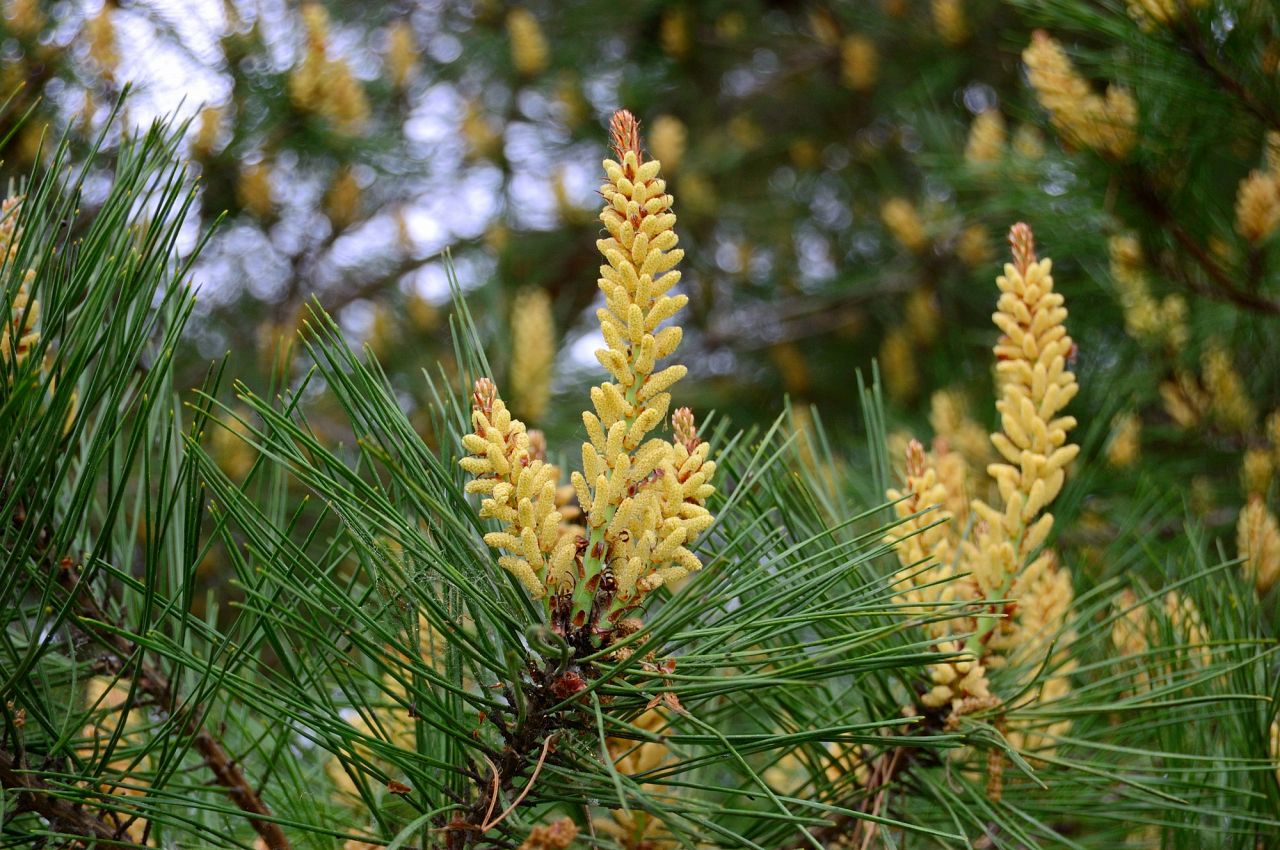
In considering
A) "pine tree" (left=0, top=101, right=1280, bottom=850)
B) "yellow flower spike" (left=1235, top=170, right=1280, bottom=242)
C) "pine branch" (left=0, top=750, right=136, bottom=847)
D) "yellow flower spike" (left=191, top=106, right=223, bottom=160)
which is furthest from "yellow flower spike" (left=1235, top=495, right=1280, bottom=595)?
"yellow flower spike" (left=191, top=106, right=223, bottom=160)

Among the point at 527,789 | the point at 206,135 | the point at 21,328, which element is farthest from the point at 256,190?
the point at 527,789

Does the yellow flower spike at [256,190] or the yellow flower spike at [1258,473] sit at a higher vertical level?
the yellow flower spike at [256,190]

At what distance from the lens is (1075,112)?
1.74m

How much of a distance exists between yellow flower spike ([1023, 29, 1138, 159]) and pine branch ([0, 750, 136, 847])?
5.33ft

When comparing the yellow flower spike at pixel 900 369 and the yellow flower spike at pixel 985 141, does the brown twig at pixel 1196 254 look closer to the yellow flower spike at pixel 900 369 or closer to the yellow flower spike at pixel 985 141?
the yellow flower spike at pixel 985 141

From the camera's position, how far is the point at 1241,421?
215cm

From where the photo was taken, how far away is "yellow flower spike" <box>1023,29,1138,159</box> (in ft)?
Answer: 5.66

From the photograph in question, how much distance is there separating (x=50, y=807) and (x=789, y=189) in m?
3.61

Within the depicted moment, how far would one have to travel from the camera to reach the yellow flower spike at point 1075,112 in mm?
1727

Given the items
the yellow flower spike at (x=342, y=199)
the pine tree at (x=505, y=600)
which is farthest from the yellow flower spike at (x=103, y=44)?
the pine tree at (x=505, y=600)

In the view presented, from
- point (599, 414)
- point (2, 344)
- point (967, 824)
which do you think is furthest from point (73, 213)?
point (967, 824)

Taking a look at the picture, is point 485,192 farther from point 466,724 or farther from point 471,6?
point 466,724

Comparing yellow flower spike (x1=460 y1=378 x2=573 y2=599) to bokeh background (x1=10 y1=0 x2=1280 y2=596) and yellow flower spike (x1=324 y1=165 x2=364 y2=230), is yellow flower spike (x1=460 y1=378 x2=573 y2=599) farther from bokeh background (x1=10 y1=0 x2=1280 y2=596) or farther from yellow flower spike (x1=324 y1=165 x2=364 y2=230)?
yellow flower spike (x1=324 y1=165 x2=364 y2=230)

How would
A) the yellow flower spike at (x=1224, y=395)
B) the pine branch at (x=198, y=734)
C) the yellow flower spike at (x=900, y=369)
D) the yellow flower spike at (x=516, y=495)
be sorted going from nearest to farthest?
the yellow flower spike at (x=516, y=495) → the pine branch at (x=198, y=734) → the yellow flower spike at (x=1224, y=395) → the yellow flower spike at (x=900, y=369)
